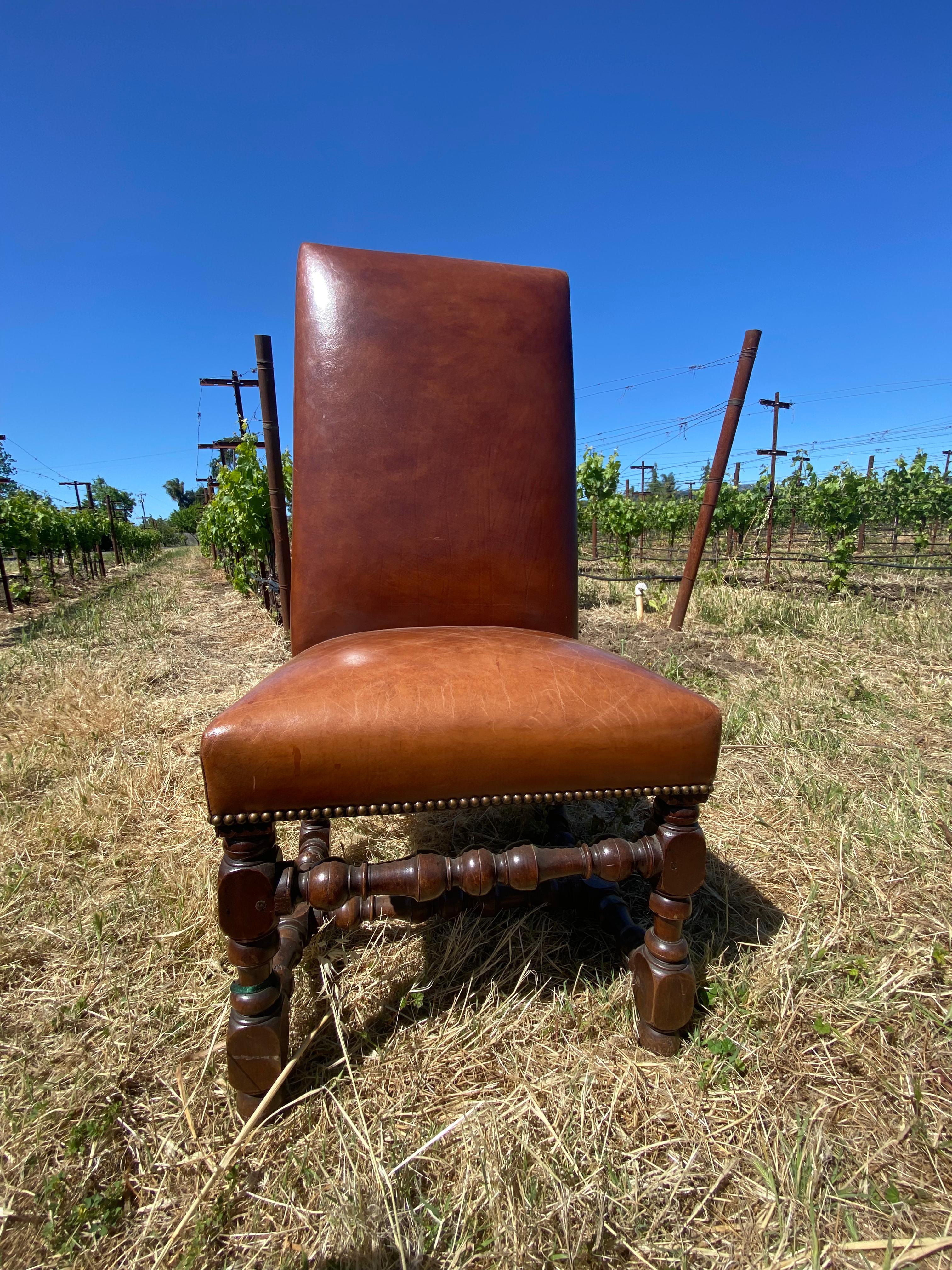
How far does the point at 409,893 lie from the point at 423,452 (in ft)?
2.83

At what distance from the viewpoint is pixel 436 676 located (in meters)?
0.78

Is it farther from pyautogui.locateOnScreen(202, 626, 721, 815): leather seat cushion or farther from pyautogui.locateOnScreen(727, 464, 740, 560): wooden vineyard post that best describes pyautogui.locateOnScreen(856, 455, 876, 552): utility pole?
pyautogui.locateOnScreen(202, 626, 721, 815): leather seat cushion

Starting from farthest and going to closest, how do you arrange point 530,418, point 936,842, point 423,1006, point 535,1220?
point 936,842, point 530,418, point 423,1006, point 535,1220

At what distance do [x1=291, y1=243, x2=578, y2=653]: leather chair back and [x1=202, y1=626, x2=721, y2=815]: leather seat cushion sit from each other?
363 millimetres

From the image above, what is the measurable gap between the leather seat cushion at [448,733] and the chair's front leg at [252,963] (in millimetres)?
72

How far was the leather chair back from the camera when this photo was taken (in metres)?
1.15

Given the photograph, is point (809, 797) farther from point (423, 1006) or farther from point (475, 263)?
point (475, 263)

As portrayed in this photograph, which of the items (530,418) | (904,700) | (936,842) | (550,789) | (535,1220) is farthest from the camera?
(904,700)

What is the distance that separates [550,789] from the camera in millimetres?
765

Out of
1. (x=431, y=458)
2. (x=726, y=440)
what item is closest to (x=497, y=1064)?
(x=431, y=458)

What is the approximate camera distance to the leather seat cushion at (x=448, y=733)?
0.69 metres

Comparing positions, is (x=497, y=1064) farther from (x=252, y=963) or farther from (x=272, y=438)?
(x=272, y=438)

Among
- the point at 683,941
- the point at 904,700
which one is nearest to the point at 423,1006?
the point at 683,941

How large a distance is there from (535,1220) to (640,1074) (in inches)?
10.3
